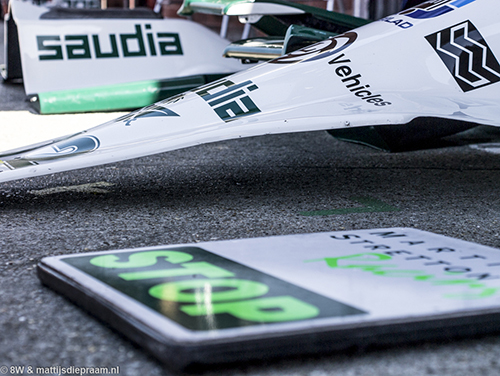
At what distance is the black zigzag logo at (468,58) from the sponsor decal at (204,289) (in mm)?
1489

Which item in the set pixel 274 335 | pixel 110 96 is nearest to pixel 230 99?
pixel 274 335

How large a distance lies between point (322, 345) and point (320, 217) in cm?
124

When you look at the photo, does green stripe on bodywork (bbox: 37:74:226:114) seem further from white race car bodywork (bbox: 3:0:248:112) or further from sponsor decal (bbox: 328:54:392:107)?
sponsor decal (bbox: 328:54:392:107)

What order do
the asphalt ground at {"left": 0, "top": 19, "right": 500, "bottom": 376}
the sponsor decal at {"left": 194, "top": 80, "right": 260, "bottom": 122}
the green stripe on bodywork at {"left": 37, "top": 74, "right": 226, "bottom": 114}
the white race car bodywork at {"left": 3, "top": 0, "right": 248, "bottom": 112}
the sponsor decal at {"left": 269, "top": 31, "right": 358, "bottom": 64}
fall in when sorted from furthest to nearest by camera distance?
the white race car bodywork at {"left": 3, "top": 0, "right": 248, "bottom": 112}, the green stripe on bodywork at {"left": 37, "top": 74, "right": 226, "bottom": 114}, the sponsor decal at {"left": 269, "top": 31, "right": 358, "bottom": 64}, the sponsor decal at {"left": 194, "top": 80, "right": 260, "bottom": 122}, the asphalt ground at {"left": 0, "top": 19, "right": 500, "bottom": 376}

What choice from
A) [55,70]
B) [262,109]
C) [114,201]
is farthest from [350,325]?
[55,70]

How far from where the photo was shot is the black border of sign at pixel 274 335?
45.3 inches

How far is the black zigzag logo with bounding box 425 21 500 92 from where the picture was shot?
2.65m

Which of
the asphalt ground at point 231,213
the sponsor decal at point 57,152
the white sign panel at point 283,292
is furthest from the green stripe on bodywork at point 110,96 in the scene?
the white sign panel at point 283,292

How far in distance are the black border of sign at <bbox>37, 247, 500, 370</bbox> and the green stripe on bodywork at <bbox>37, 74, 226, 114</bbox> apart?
4121 millimetres

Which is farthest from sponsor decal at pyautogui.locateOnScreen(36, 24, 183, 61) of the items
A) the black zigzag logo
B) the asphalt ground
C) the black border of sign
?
the black border of sign

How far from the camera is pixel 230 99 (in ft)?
8.31

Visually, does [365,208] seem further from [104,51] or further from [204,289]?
[104,51]

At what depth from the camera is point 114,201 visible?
2.64m

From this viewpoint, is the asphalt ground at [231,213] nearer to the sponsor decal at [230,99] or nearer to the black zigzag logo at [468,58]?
the sponsor decal at [230,99]
